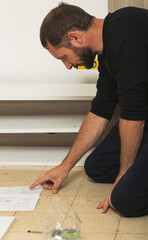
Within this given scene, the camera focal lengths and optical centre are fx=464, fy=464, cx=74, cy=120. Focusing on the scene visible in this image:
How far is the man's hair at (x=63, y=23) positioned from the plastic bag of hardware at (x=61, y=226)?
700 mm

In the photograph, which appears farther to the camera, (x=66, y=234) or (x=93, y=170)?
(x=93, y=170)

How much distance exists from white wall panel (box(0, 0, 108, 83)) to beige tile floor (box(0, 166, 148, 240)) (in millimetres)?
604

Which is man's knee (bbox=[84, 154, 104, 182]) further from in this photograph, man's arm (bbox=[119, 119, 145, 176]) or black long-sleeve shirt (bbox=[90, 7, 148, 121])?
black long-sleeve shirt (bbox=[90, 7, 148, 121])

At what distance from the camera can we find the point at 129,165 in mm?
2021

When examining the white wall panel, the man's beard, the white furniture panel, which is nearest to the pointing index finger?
the white furniture panel

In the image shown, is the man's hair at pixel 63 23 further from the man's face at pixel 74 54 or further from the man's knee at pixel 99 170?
the man's knee at pixel 99 170

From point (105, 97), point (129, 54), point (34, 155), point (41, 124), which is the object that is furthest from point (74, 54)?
point (34, 155)

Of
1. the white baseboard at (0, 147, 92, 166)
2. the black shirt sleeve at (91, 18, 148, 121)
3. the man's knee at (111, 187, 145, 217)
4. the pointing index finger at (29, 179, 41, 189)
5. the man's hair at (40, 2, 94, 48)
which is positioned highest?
the man's hair at (40, 2, 94, 48)

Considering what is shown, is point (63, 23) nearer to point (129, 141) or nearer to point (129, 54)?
point (129, 54)

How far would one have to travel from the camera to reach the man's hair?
1876 mm

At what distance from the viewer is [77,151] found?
2279mm

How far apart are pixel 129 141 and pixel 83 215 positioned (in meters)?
0.39

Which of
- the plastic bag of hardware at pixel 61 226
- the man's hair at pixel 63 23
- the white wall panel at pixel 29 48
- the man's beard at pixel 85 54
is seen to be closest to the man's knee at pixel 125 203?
the plastic bag of hardware at pixel 61 226

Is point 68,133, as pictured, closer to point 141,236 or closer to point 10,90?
point 10,90
